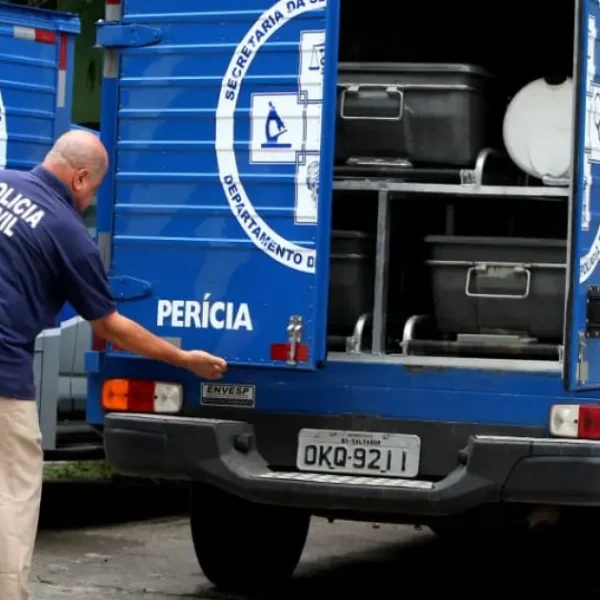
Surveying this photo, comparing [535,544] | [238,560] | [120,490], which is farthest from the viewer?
[120,490]

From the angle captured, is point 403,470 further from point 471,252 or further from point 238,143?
point 238,143

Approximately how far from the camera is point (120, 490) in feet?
36.3

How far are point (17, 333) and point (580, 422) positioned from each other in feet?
7.08

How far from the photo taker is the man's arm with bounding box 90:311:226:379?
223 inches

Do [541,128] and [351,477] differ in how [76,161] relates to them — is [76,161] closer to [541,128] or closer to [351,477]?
[351,477]

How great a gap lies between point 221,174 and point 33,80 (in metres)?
2.00

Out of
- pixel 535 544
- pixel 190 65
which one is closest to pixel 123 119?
pixel 190 65

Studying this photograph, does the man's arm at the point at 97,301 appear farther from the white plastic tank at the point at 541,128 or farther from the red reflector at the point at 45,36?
the red reflector at the point at 45,36

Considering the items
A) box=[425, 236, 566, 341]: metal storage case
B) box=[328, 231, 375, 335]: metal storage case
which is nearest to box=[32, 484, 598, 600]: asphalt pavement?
box=[328, 231, 375, 335]: metal storage case

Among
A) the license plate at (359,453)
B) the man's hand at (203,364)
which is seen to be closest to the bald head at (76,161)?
the man's hand at (203,364)

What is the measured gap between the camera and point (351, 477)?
21.6 feet

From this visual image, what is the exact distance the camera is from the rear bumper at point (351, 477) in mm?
6242

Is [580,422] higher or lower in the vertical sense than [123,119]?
lower

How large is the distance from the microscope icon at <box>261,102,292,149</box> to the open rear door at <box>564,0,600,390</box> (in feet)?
3.74
